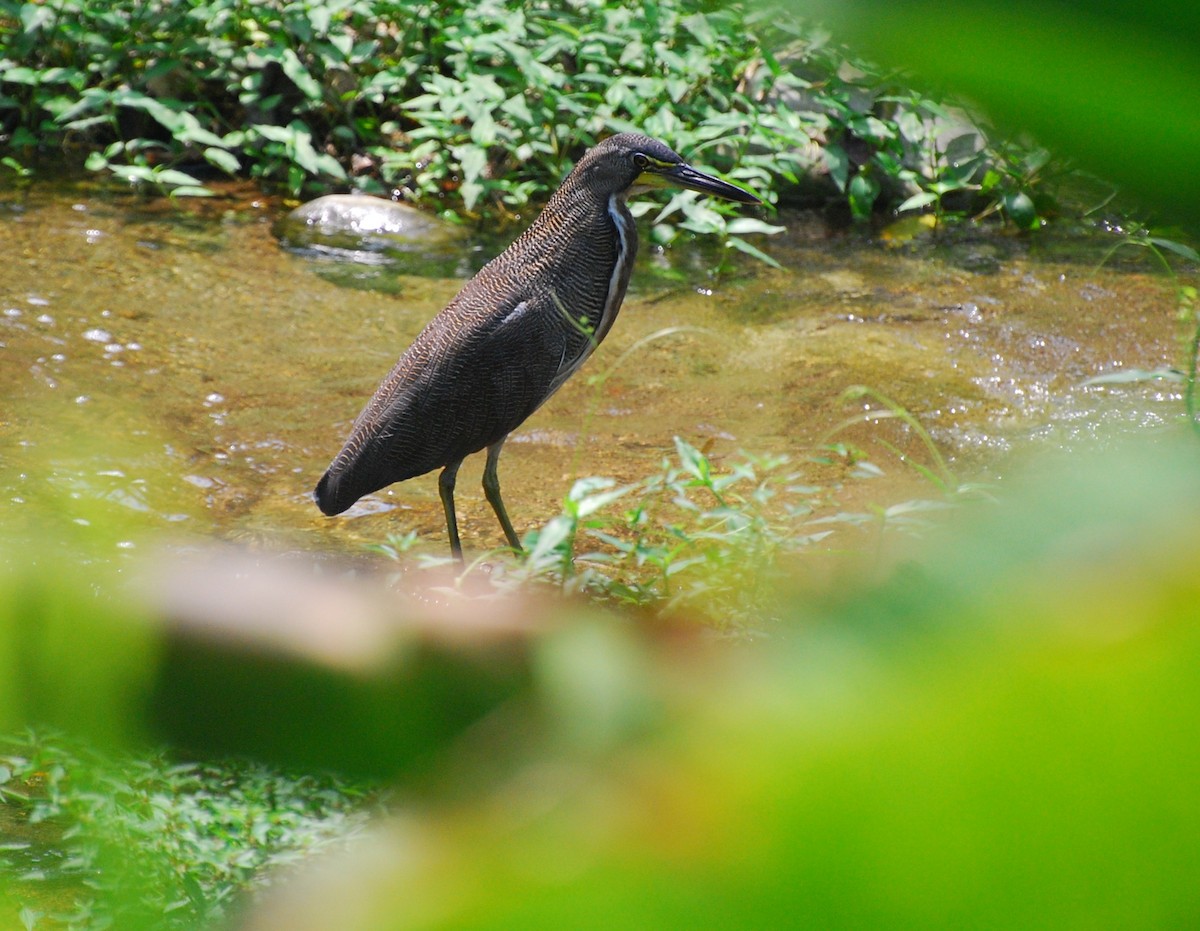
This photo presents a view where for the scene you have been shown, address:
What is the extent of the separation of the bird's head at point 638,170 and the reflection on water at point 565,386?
20.9 inches

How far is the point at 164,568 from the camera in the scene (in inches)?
18.6

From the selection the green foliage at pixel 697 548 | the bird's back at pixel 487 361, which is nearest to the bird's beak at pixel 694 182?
the bird's back at pixel 487 361

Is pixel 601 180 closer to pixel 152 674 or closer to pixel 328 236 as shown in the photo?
pixel 328 236

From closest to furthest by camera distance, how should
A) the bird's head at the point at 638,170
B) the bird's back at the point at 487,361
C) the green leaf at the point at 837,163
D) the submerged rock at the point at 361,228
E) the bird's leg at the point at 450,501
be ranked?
the bird's back at the point at 487,361 < the bird's leg at the point at 450,501 < the bird's head at the point at 638,170 < the submerged rock at the point at 361,228 < the green leaf at the point at 837,163

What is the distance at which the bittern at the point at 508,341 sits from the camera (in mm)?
3838

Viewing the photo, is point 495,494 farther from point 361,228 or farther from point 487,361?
point 361,228

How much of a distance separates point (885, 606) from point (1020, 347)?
5.52 meters

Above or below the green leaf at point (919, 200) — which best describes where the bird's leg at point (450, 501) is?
below

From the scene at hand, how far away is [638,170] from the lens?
14.0 ft

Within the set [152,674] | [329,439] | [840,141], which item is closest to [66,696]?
[152,674]

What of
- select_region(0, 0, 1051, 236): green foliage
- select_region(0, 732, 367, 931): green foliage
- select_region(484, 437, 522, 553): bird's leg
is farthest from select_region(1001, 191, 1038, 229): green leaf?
select_region(0, 732, 367, 931): green foliage

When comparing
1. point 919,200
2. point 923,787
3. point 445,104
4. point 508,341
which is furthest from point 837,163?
point 923,787

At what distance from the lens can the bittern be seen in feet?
12.6

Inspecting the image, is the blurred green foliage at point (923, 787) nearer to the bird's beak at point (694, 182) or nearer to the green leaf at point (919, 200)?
the bird's beak at point (694, 182)
